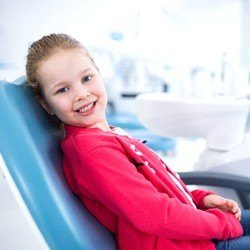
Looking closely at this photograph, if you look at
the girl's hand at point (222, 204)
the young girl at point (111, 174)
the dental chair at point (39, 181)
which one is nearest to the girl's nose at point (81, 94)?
the young girl at point (111, 174)

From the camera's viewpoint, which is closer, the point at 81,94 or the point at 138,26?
the point at 81,94

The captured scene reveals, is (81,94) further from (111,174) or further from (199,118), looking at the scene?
(199,118)

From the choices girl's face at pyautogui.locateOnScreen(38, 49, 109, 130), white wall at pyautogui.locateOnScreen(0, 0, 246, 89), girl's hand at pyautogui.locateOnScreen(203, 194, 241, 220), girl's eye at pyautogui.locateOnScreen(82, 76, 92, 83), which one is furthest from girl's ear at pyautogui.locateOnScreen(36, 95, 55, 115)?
girl's hand at pyautogui.locateOnScreen(203, 194, 241, 220)

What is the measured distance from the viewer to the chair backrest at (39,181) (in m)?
0.55

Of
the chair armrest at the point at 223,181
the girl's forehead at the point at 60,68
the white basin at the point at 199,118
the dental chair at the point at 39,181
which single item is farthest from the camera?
the white basin at the point at 199,118

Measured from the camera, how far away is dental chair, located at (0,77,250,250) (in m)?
0.55

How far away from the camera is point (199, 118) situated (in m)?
1.22

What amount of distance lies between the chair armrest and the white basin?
240mm

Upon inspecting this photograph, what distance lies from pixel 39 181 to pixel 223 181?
65 cm

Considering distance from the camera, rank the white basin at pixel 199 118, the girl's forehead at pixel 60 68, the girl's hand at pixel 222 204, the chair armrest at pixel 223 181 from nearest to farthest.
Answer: the girl's forehead at pixel 60 68, the girl's hand at pixel 222 204, the chair armrest at pixel 223 181, the white basin at pixel 199 118

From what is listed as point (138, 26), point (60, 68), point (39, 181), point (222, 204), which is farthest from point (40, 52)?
point (138, 26)

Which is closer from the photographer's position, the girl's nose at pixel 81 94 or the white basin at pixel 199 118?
the girl's nose at pixel 81 94

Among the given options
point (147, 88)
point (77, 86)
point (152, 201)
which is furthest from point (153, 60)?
point (152, 201)

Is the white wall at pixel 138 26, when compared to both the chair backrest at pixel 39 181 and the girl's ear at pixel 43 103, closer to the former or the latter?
the girl's ear at pixel 43 103
